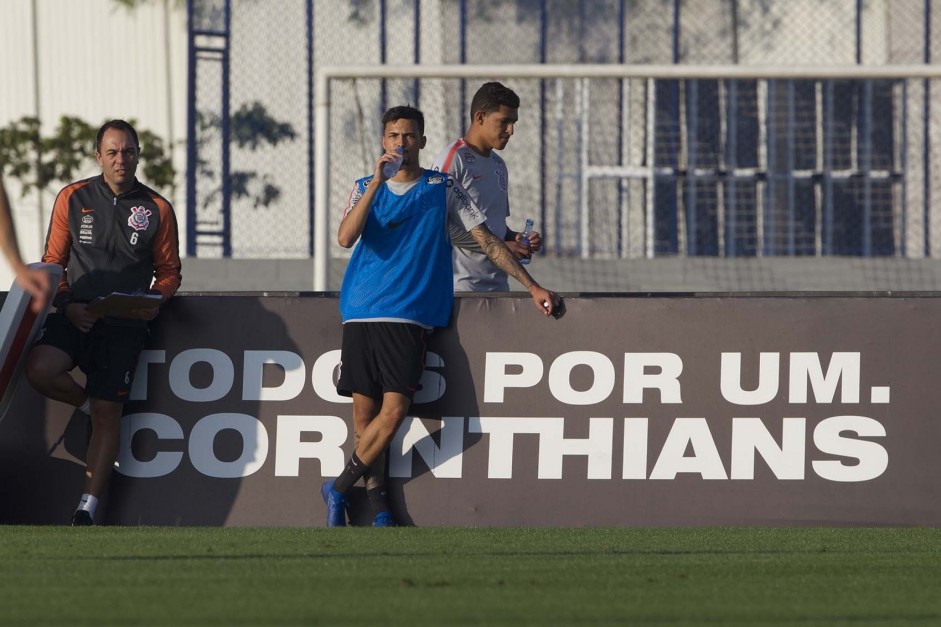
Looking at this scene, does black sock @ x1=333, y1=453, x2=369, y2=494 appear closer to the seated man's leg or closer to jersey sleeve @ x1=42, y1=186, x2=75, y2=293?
the seated man's leg

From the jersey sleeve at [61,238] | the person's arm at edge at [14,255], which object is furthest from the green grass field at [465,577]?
the jersey sleeve at [61,238]

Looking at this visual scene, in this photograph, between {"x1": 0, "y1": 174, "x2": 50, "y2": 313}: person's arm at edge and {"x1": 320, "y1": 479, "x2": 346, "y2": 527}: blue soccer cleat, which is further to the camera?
{"x1": 320, "y1": 479, "x2": 346, "y2": 527}: blue soccer cleat

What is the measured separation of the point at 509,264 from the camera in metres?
7.35

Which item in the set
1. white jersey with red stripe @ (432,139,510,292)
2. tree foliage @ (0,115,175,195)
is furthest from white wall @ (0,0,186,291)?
white jersey with red stripe @ (432,139,510,292)

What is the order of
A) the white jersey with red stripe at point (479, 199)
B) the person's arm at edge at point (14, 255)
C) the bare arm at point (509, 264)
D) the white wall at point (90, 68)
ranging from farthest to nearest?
the white wall at point (90, 68)
the white jersey with red stripe at point (479, 199)
the bare arm at point (509, 264)
the person's arm at edge at point (14, 255)

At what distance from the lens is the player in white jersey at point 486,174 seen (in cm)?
759

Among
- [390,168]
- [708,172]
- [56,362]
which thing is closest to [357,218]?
[390,168]

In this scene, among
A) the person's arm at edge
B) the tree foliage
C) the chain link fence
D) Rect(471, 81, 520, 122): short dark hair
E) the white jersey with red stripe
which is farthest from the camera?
the tree foliage

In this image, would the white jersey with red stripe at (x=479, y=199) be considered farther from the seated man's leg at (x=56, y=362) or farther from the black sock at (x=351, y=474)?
the seated man's leg at (x=56, y=362)

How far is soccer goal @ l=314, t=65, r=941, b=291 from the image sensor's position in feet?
46.1

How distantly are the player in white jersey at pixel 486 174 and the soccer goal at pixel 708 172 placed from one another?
5324 mm

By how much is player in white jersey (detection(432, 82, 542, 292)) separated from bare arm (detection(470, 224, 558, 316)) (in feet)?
0.44

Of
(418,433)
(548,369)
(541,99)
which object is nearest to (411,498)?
(418,433)

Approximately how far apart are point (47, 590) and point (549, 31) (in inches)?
524
